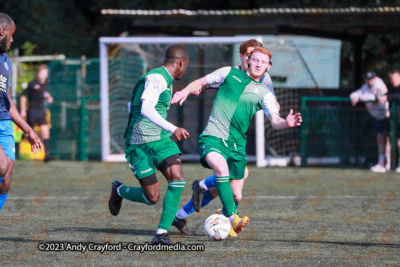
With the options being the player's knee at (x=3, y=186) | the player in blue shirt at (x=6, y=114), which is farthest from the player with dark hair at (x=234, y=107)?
the player's knee at (x=3, y=186)

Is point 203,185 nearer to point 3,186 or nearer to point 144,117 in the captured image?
point 144,117

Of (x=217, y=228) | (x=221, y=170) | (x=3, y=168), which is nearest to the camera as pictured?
(x=3, y=168)

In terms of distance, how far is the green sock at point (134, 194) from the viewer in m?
7.39

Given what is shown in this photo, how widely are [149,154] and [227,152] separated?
75 centimetres

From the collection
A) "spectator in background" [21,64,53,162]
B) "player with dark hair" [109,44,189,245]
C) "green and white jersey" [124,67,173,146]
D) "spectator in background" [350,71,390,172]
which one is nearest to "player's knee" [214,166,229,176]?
"player with dark hair" [109,44,189,245]

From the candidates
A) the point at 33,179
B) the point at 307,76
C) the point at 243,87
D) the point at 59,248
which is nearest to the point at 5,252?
the point at 59,248

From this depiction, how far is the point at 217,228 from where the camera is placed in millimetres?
6863

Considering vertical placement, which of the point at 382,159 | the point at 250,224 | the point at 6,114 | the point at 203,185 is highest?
the point at 6,114

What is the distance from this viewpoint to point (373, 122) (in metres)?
17.3

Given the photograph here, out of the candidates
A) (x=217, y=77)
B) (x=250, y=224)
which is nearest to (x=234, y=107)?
(x=217, y=77)

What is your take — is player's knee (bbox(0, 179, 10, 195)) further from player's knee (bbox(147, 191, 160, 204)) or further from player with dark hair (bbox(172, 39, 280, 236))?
player with dark hair (bbox(172, 39, 280, 236))

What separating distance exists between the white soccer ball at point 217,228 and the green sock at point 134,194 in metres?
0.73

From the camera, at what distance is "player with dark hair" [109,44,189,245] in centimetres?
673

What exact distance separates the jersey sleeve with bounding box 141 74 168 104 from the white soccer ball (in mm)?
1203
